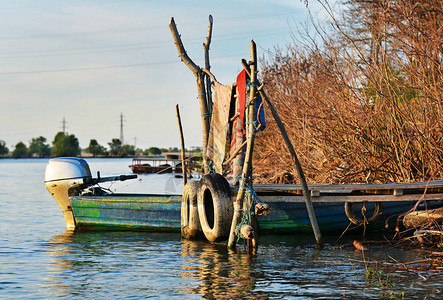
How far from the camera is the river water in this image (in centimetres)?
936

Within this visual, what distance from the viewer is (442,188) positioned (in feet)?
43.1

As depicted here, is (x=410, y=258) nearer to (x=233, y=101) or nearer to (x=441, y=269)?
(x=441, y=269)

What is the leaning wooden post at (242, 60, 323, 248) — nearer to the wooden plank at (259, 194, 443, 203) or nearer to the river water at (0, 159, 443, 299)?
the wooden plank at (259, 194, 443, 203)

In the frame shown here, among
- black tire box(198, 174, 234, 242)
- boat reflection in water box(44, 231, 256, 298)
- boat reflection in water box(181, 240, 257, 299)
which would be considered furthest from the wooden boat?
boat reflection in water box(181, 240, 257, 299)

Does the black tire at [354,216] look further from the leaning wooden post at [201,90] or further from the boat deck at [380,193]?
the leaning wooden post at [201,90]

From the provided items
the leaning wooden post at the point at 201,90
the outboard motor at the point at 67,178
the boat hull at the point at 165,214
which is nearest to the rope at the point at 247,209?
the boat hull at the point at 165,214

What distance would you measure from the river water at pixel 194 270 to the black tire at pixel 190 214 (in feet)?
1.06

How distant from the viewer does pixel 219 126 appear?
1437cm

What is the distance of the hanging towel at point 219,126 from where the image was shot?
45.8ft

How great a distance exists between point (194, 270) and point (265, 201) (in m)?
2.88

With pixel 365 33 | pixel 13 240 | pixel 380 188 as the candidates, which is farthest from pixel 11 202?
pixel 380 188

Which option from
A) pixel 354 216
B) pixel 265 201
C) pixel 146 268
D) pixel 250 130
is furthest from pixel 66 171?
pixel 354 216

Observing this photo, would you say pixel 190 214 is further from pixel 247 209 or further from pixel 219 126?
pixel 247 209

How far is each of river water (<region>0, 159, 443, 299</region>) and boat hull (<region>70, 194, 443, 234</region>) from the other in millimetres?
316
